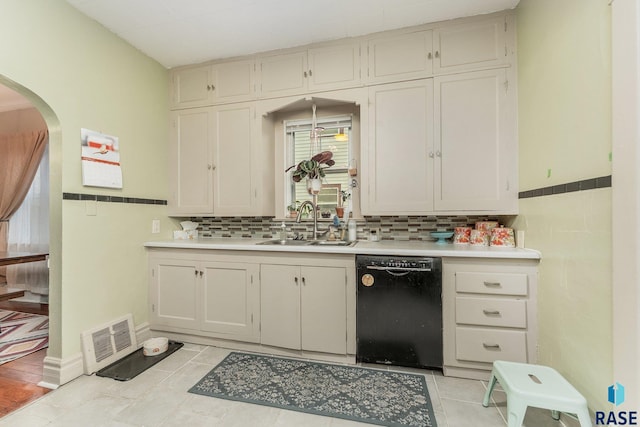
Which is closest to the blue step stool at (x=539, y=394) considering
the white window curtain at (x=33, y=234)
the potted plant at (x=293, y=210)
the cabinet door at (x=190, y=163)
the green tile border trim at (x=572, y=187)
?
the green tile border trim at (x=572, y=187)

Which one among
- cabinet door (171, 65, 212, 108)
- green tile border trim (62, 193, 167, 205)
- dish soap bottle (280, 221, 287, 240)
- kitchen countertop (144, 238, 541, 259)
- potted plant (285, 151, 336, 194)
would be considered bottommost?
kitchen countertop (144, 238, 541, 259)

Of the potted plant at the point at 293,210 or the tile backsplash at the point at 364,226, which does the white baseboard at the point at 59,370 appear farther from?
the potted plant at the point at 293,210

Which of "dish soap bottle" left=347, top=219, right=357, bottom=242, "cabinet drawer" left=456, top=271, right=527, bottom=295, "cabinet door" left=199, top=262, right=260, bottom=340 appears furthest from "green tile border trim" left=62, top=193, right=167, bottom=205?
"cabinet drawer" left=456, top=271, right=527, bottom=295

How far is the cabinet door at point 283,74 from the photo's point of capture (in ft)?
8.38

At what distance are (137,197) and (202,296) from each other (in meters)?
1.11

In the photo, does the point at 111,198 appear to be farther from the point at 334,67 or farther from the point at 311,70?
the point at 334,67

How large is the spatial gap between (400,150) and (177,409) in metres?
2.38

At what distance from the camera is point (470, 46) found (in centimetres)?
219

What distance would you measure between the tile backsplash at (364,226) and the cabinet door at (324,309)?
728mm

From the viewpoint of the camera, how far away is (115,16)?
215 centimetres

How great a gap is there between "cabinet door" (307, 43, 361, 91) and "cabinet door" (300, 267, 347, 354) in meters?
1.63

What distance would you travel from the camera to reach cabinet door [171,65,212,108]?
2.80m

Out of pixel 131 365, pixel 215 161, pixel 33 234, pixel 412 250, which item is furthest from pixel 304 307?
pixel 33 234

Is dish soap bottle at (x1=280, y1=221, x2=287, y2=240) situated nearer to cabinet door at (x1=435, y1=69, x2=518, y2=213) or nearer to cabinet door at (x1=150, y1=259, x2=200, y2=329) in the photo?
cabinet door at (x1=150, y1=259, x2=200, y2=329)
